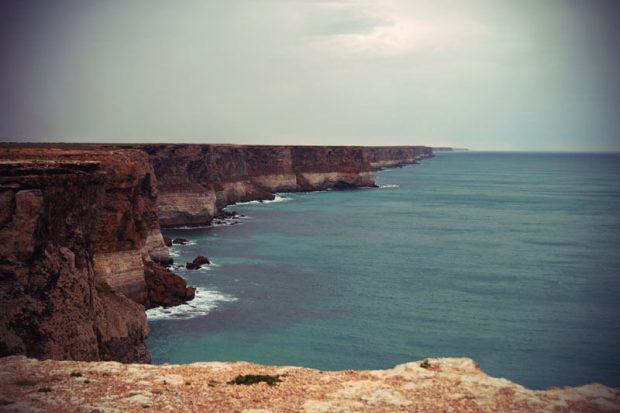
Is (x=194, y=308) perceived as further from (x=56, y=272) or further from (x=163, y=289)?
(x=56, y=272)

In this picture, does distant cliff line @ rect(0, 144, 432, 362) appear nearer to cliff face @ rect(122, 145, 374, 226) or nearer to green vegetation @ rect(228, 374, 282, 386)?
green vegetation @ rect(228, 374, 282, 386)

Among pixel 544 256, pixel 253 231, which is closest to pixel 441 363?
pixel 544 256

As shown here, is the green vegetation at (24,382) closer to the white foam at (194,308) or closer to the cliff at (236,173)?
the white foam at (194,308)

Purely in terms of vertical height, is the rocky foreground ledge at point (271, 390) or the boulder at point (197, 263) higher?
the rocky foreground ledge at point (271, 390)

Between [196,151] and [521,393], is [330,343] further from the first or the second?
[196,151]

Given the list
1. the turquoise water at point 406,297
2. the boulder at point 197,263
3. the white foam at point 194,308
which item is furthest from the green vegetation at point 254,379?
the boulder at point 197,263

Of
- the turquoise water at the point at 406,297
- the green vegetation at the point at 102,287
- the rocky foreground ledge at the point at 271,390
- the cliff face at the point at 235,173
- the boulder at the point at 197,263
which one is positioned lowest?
the turquoise water at the point at 406,297

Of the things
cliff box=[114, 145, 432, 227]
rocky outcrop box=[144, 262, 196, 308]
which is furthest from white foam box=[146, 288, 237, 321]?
cliff box=[114, 145, 432, 227]

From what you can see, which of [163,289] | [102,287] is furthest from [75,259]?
[163,289]
